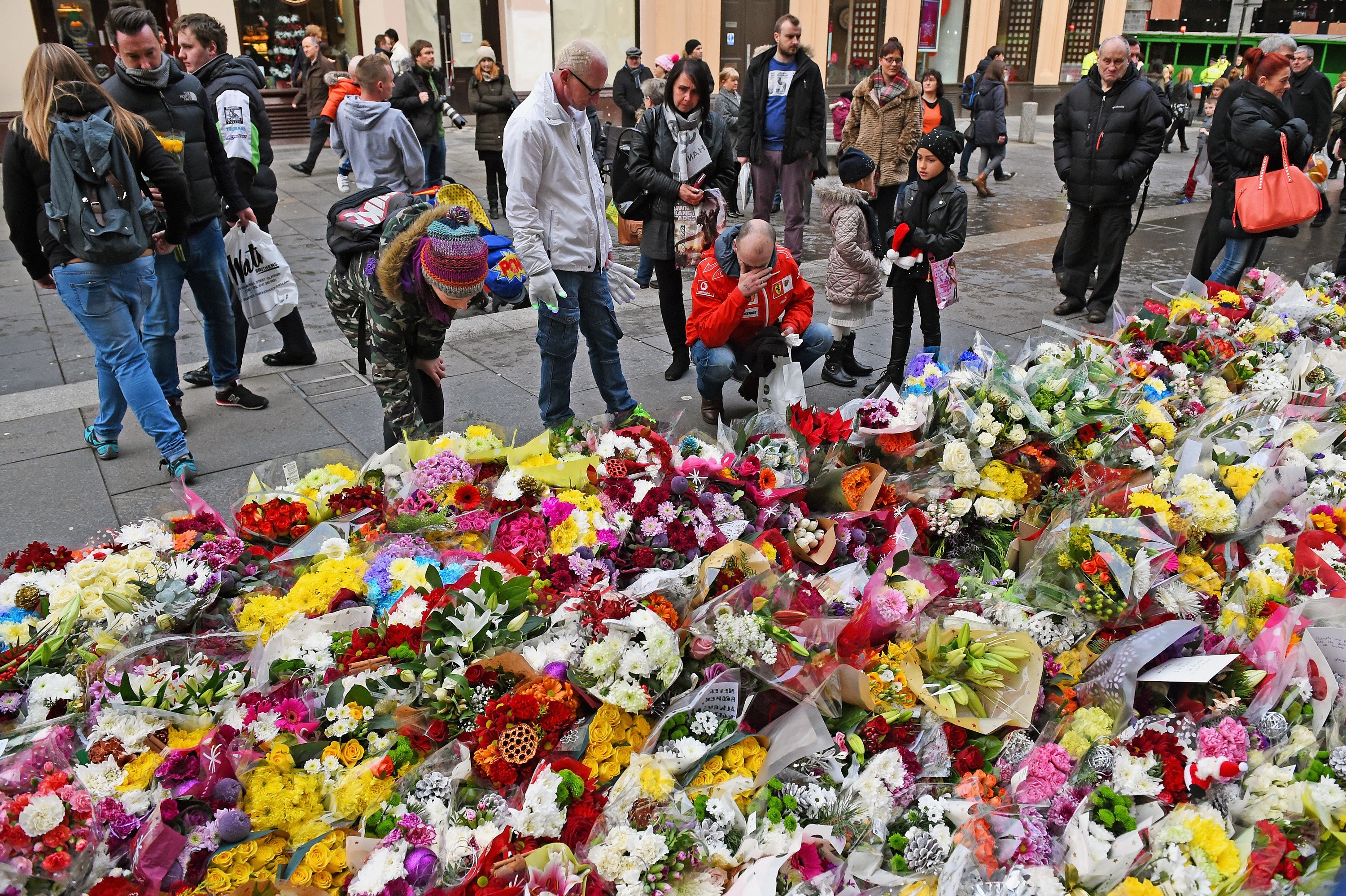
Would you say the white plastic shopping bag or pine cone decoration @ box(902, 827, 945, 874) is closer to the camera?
pine cone decoration @ box(902, 827, 945, 874)

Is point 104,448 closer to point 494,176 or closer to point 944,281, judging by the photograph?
point 944,281

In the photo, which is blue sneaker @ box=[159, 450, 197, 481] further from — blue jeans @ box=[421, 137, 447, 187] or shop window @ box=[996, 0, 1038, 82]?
shop window @ box=[996, 0, 1038, 82]

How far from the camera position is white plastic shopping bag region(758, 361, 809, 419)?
14.5ft

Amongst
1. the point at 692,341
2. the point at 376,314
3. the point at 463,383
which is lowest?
the point at 463,383

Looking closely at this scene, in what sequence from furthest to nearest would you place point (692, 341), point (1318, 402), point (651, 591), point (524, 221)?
point (692, 341), point (524, 221), point (1318, 402), point (651, 591)

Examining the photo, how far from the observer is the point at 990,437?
3342mm

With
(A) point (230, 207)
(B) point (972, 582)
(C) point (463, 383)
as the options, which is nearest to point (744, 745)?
(B) point (972, 582)

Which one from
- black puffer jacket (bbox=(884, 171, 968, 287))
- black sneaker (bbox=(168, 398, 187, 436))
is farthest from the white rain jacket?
black sneaker (bbox=(168, 398, 187, 436))

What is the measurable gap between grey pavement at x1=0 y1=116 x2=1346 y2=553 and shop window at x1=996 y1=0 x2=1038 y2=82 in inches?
555

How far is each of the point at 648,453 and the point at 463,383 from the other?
9.05 ft

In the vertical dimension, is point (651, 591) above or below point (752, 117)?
below

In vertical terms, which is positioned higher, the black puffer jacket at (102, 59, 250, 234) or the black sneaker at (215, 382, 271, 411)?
the black puffer jacket at (102, 59, 250, 234)

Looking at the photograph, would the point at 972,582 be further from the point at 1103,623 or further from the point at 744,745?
the point at 744,745

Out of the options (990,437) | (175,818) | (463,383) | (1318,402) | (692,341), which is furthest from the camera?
(463,383)
